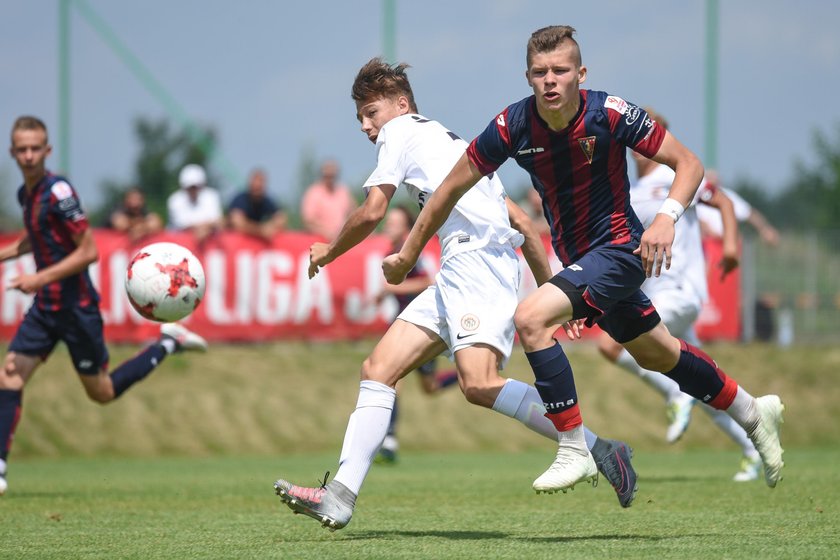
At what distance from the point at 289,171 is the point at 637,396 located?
655cm

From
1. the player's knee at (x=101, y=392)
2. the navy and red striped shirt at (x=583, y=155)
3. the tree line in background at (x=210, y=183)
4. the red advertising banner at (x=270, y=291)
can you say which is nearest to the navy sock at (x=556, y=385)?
the navy and red striped shirt at (x=583, y=155)

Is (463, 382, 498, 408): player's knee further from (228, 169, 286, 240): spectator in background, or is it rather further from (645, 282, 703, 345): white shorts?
(228, 169, 286, 240): spectator in background

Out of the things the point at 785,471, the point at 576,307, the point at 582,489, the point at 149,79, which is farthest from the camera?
the point at 149,79

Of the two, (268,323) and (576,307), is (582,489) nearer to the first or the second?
(576,307)

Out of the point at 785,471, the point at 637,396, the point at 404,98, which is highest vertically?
the point at 404,98

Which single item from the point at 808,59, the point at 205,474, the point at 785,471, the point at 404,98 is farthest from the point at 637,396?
the point at 404,98

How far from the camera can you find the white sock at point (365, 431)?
6449 millimetres

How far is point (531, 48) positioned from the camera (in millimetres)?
6371

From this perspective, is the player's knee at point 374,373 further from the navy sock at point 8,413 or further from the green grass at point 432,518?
the navy sock at point 8,413

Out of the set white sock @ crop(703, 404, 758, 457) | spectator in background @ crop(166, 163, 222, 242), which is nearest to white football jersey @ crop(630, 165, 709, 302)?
Answer: white sock @ crop(703, 404, 758, 457)

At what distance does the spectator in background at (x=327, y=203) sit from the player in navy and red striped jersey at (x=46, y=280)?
27.6ft

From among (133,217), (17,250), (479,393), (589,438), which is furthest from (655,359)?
(133,217)

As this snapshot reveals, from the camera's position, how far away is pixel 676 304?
10242 mm

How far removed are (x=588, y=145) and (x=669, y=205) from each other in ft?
1.73
